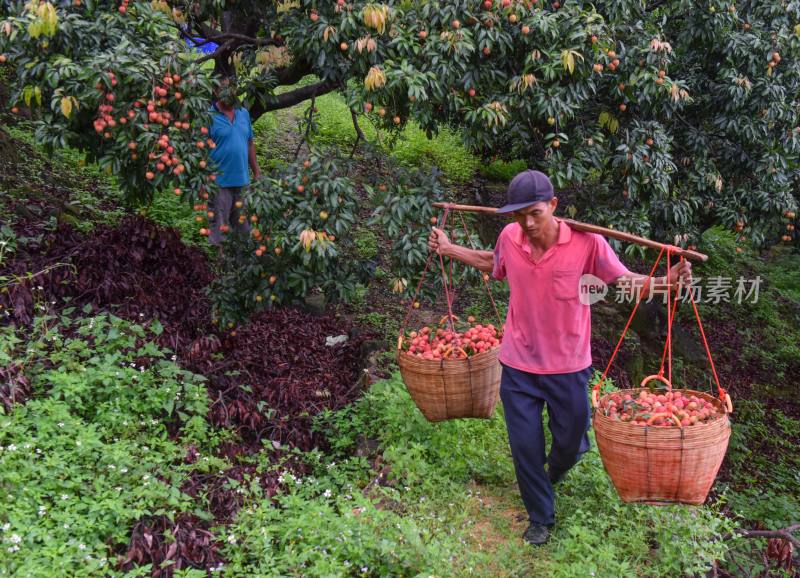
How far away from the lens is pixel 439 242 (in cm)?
428

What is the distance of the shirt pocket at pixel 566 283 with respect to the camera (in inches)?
140

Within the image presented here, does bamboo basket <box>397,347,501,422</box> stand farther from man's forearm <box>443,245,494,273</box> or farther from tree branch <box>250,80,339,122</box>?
tree branch <box>250,80,339,122</box>

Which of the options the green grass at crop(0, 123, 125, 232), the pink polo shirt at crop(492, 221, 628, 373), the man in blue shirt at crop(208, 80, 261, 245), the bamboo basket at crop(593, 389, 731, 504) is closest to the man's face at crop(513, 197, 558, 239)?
the pink polo shirt at crop(492, 221, 628, 373)

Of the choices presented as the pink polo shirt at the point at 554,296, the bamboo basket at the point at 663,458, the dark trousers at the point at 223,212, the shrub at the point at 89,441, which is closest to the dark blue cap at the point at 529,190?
the pink polo shirt at the point at 554,296

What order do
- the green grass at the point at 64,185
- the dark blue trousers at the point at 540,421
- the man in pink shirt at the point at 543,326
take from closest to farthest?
the man in pink shirt at the point at 543,326
the dark blue trousers at the point at 540,421
the green grass at the point at 64,185

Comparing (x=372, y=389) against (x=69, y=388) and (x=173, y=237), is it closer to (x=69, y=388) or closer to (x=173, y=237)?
(x=69, y=388)

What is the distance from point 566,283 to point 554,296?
0.29 feet

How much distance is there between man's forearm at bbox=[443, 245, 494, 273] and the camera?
4123 millimetres

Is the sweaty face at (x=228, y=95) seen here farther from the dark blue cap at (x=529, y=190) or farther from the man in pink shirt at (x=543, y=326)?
the dark blue cap at (x=529, y=190)

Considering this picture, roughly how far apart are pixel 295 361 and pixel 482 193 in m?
6.27

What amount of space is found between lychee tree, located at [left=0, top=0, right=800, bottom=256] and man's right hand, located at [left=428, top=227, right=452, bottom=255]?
1008 mm

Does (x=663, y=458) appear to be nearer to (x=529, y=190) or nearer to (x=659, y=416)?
(x=659, y=416)

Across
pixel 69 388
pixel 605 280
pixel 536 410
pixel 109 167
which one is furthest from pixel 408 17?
pixel 69 388

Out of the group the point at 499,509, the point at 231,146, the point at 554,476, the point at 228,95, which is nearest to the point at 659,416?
the point at 554,476
